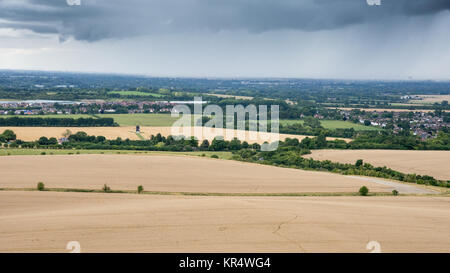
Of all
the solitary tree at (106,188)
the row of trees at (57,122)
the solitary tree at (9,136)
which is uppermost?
the row of trees at (57,122)

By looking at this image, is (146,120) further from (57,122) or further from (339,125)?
(339,125)

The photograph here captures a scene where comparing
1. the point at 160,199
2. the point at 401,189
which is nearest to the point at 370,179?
the point at 401,189

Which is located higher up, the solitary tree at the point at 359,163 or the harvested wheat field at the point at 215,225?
the harvested wheat field at the point at 215,225

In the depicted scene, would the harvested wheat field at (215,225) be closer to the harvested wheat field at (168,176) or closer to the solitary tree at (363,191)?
the solitary tree at (363,191)

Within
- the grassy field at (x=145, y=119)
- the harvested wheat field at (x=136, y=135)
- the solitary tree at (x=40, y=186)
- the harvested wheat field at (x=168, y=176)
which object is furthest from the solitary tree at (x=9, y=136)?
the solitary tree at (x=40, y=186)

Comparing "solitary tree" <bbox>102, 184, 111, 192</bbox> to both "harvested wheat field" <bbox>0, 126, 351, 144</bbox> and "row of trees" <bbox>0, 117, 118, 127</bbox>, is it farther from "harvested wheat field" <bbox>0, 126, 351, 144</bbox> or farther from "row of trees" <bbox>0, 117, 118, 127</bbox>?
"row of trees" <bbox>0, 117, 118, 127</bbox>

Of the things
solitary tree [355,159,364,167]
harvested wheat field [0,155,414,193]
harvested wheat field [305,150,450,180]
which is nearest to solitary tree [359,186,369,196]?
harvested wheat field [0,155,414,193]
